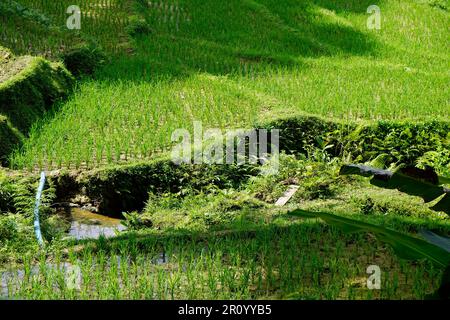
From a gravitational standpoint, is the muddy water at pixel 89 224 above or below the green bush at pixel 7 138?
below

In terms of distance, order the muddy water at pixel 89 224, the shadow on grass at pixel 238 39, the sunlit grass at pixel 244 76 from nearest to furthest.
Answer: the muddy water at pixel 89 224, the sunlit grass at pixel 244 76, the shadow on grass at pixel 238 39

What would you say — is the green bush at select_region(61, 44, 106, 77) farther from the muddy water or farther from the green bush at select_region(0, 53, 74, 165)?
the muddy water

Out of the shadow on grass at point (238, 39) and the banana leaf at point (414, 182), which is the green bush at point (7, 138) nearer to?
the shadow on grass at point (238, 39)

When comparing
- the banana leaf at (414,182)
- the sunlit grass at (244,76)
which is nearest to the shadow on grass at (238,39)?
the sunlit grass at (244,76)

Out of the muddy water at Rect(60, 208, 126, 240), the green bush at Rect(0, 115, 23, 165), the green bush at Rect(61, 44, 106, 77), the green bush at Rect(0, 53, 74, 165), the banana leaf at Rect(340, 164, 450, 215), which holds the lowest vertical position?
the muddy water at Rect(60, 208, 126, 240)

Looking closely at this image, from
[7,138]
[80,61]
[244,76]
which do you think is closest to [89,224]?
[7,138]

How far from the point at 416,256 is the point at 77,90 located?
599 cm

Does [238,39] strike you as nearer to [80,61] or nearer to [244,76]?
[244,76]

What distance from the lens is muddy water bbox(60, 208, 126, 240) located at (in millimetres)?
6723

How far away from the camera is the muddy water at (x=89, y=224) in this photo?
6.72m

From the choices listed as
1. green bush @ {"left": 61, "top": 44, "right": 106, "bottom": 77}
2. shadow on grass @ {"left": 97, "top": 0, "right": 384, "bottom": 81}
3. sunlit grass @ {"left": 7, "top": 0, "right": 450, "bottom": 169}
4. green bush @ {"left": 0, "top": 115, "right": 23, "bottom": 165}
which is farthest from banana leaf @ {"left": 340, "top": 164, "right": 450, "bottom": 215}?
green bush @ {"left": 61, "top": 44, "right": 106, "bottom": 77}

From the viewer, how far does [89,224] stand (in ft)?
22.7
